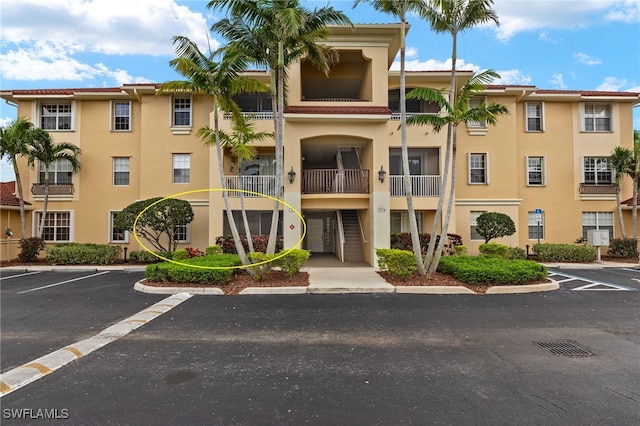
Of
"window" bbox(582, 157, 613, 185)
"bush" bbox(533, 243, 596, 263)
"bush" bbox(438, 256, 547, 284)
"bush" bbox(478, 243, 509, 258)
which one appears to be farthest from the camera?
"window" bbox(582, 157, 613, 185)

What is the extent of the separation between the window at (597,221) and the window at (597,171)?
174 centimetres

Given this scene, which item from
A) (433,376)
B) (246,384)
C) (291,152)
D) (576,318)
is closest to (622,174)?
(576,318)

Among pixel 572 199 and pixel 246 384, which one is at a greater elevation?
pixel 572 199

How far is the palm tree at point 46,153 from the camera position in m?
15.9

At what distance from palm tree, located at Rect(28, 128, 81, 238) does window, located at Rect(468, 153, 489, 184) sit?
800 inches

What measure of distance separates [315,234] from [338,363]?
1519 centimetres

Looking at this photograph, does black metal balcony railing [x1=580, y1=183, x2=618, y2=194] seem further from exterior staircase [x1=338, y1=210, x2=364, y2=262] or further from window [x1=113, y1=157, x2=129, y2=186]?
window [x1=113, y1=157, x2=129, y2=186]

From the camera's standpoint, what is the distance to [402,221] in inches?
669

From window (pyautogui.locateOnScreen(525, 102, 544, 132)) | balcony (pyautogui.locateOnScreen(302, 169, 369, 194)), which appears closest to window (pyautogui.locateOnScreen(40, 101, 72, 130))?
balcony (pyautogui.locateOnScreen(302, 169, 369, 194))

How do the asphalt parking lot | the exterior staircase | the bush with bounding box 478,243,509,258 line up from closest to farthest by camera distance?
1. the asphalt parking lot
2. the bush with bounding box 478,243,509,258
3. the exterior staircase

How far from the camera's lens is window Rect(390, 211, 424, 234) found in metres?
16.9

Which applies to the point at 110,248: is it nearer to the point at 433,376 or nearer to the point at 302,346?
the point at 302,346

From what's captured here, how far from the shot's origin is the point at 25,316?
7629mm

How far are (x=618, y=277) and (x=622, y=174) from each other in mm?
7699
